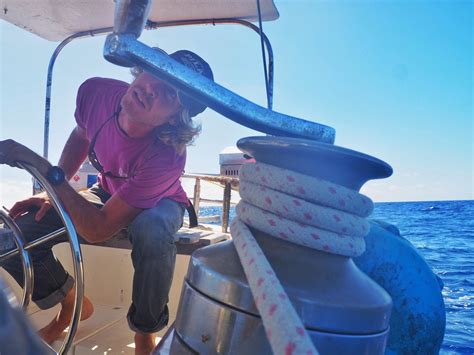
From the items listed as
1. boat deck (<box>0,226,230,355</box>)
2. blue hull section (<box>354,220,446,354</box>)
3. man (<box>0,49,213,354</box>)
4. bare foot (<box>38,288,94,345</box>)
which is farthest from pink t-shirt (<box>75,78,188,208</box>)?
blue hull section (<box>354,220,446,354</box>)

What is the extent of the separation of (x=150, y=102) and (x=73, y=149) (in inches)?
22.8

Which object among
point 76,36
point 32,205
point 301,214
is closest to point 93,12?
point 76,36

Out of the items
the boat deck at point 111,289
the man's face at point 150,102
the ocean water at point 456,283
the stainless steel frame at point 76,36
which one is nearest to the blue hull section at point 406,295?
the ocean water at point 456,283

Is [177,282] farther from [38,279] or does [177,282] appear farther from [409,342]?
[409,342]

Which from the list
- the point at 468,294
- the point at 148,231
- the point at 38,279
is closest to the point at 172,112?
the point at 148,231

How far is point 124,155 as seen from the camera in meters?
1.64

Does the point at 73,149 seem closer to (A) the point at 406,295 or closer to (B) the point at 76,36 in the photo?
(B) the point at 76,36

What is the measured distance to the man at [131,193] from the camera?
1372 millimetres

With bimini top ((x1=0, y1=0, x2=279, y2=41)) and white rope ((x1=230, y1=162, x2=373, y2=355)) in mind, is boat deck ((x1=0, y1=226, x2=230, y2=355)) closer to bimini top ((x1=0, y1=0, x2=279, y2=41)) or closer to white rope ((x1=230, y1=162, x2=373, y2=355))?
bimini top ((x1=0, y1=0, x2=279, y2=41))

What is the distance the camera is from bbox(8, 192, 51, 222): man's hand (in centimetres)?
161

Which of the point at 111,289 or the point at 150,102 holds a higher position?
the point at 150,102

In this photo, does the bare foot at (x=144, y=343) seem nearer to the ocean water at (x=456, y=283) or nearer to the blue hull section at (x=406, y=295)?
the ocean water at (x=456, y=283)

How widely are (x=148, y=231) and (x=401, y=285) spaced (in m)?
0.97

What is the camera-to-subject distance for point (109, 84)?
1869 millimetres
